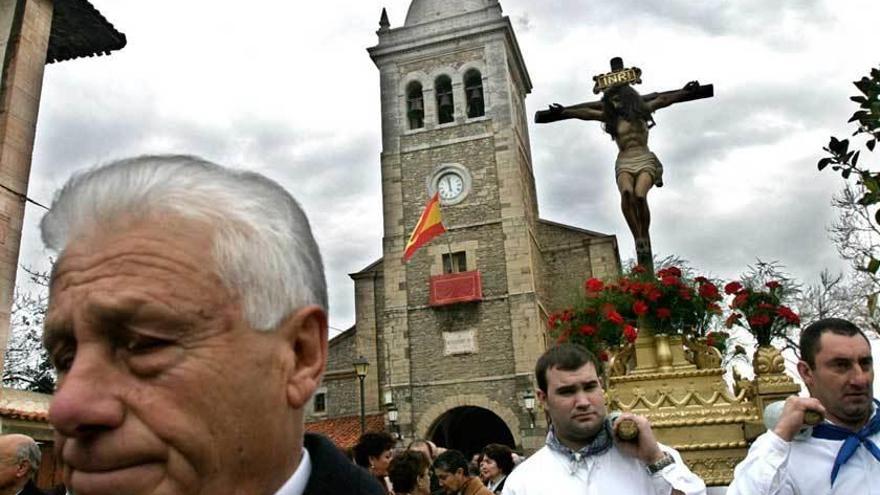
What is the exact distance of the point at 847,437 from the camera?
8.41 feet

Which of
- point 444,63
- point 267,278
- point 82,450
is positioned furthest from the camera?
point 444,63

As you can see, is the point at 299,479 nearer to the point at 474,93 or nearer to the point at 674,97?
the point at 674,97

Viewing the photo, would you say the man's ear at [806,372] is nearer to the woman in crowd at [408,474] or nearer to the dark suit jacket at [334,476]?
the dark suit jacket at [334,476]

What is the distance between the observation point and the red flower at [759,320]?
5.03 m

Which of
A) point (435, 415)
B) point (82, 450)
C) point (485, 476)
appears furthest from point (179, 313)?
point (435, 415)

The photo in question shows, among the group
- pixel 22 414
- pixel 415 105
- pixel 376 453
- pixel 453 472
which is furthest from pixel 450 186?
pixel 453 472

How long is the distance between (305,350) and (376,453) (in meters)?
4.02

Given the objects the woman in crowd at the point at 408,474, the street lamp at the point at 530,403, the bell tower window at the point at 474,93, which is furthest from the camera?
the bell tower window at the point at 474,93

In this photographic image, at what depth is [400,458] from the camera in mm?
4352

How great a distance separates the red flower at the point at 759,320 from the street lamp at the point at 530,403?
47.4ft

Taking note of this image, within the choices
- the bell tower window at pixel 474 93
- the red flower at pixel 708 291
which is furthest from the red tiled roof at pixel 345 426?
the red flower at pixel 708 291

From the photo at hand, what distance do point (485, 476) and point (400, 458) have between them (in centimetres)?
169

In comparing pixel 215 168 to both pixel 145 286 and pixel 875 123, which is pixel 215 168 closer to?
pixel 145 286

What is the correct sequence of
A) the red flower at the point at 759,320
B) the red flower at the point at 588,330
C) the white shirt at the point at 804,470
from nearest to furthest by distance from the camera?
the white shirt at the point at 804,470 < the red flower at the point at 759,320 < the red flower at the point at 588,330
